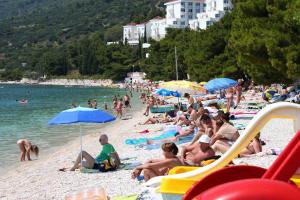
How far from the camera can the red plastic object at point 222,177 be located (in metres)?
2.78

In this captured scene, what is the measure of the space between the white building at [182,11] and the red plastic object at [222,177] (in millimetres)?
130914

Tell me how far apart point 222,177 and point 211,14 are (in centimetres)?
11746

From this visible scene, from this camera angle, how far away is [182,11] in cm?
13712

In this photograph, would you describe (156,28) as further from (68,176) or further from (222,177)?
(222,177)

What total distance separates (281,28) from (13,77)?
152m

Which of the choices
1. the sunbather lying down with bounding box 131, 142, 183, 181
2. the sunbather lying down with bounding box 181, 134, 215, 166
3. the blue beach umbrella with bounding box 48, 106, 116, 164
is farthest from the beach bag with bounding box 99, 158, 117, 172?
the sunbather lying down with bounding box 131, 142, 183, 181

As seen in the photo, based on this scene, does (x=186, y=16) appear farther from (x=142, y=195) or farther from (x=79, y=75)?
(x=142, y=195)

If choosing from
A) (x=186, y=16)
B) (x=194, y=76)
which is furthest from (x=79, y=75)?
(x=194, y=76)

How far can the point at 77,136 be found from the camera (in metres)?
21.5

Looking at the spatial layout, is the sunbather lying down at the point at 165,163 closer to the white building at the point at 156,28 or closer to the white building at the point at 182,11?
the white building at the point at 182,11

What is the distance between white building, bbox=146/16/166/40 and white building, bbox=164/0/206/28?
2.05m

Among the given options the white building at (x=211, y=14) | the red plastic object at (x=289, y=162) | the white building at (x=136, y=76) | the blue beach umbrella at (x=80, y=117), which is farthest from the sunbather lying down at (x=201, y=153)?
the white building at (x=211, y=14)

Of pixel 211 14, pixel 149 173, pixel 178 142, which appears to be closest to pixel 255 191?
pixel 149 173

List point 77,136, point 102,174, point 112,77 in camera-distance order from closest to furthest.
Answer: point 102,174, point 77,136, point 112,77
